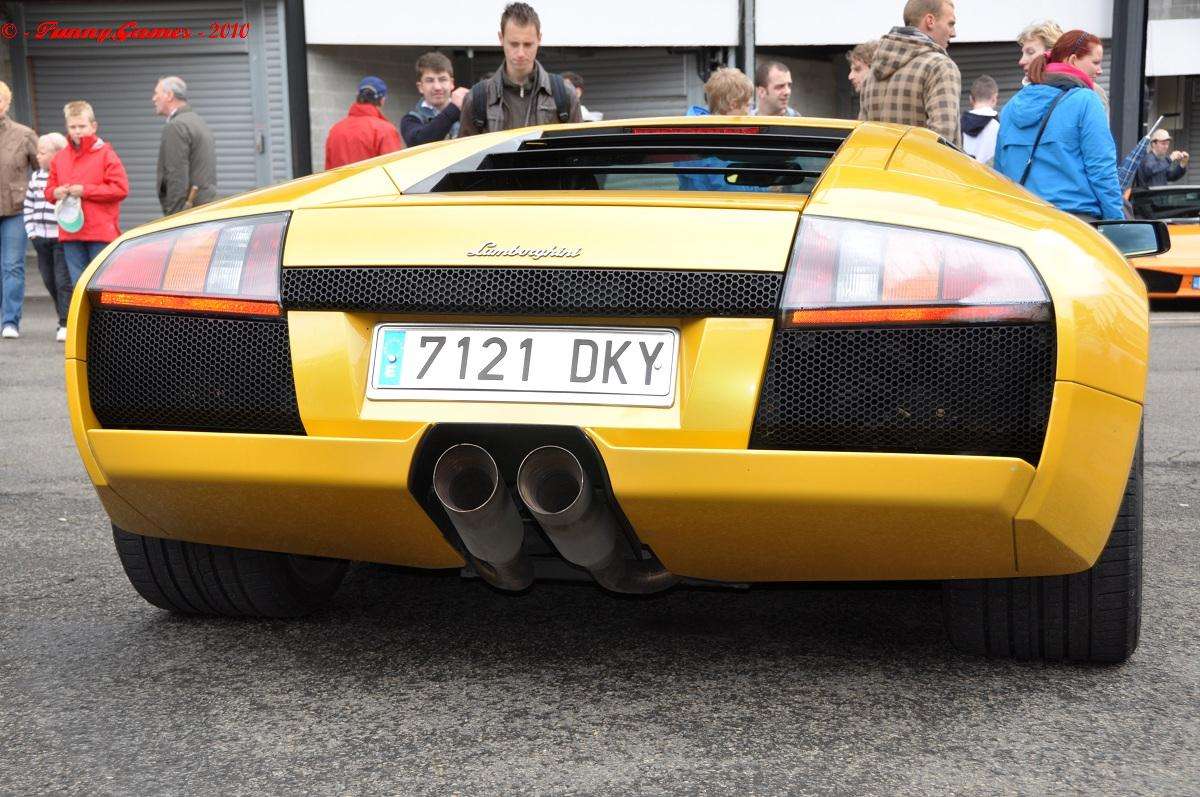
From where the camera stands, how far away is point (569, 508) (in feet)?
7.69

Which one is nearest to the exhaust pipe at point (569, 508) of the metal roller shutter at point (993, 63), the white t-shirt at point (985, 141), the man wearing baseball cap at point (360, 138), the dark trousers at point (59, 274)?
the man wearing baseball cap at point (360, 138)

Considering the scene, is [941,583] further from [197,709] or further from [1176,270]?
[1176,270]

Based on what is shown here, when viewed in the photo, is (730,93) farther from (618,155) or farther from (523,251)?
(523,251)

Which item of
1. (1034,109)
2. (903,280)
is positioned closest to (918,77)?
(1034,109)

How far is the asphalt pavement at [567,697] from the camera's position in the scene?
227 cm

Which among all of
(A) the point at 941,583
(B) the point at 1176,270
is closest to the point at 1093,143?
(A) the point at 941,583

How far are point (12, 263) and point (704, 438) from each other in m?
9.30

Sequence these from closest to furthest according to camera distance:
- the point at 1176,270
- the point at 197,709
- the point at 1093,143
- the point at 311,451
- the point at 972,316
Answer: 1. the point at 972,316
2. the point at 311,451
3. the point at 197,709
4. the point at 1093,143
5. the point at 1176,270

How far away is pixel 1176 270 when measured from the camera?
38.2 feet

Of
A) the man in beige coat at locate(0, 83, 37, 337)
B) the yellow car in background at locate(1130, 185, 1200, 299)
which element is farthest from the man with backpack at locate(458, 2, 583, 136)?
the yellow car in background at locate(1130, 185, 1200, 299)

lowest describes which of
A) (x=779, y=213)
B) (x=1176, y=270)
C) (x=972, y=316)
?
(x=1176, y=270)

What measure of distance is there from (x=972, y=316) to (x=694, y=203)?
506 millimetres

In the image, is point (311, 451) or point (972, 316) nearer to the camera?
point (972, 316)

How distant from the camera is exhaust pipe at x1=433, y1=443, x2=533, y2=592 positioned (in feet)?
7.85
